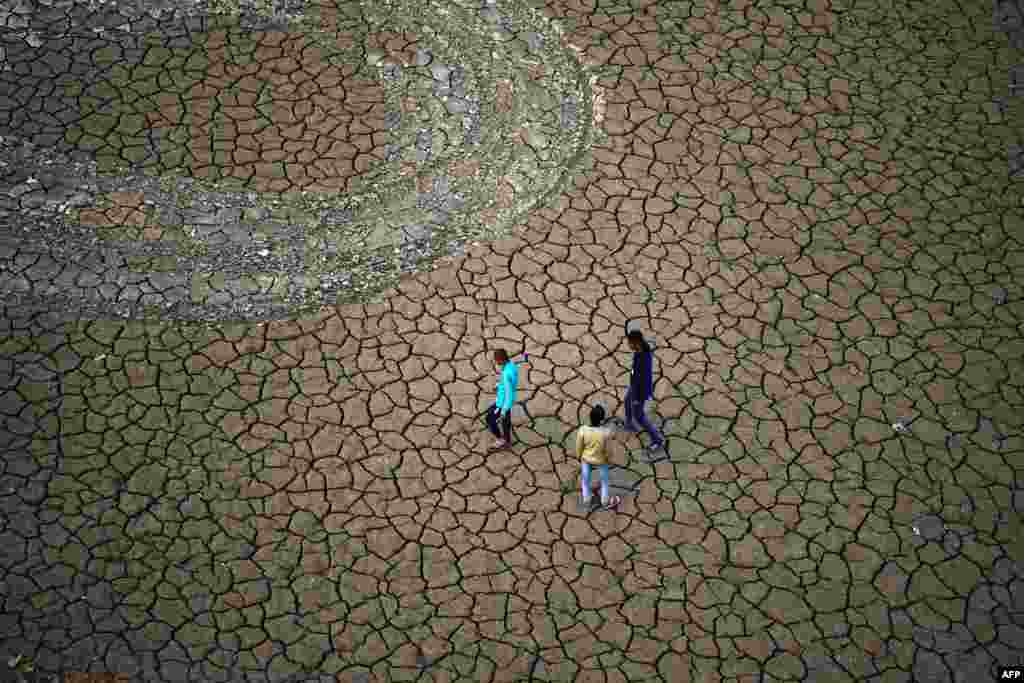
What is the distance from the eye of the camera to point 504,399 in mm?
11422

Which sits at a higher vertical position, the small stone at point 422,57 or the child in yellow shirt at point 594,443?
the small stone at point 422,57

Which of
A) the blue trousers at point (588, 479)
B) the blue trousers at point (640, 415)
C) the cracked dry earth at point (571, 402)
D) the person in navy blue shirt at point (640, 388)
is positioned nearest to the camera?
the cracked dry earth at point (571, 402)

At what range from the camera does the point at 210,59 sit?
1582 centimetres

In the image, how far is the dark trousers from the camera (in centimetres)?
1163

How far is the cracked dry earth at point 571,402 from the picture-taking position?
10609 mm

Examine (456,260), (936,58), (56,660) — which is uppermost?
(936,58)

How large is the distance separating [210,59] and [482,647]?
9.28 metres

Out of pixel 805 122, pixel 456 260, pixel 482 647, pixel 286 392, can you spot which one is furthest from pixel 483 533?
pixel 805 122

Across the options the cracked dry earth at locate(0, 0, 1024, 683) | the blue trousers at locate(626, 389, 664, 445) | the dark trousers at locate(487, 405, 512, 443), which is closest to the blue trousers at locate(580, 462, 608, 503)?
the cracked dry earth at locate(0, 0, 1024, 683)

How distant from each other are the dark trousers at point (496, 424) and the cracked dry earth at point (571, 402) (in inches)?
13.3

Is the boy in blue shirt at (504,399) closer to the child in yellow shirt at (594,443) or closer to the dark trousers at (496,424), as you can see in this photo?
the dark trousers at (496,424)

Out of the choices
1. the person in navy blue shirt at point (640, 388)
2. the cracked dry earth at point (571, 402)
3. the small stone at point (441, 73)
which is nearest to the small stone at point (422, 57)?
the small stone at point (441, 73)

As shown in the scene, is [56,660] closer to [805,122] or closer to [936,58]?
[805,122]

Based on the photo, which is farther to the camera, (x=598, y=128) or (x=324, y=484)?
(x=598, y=128)
